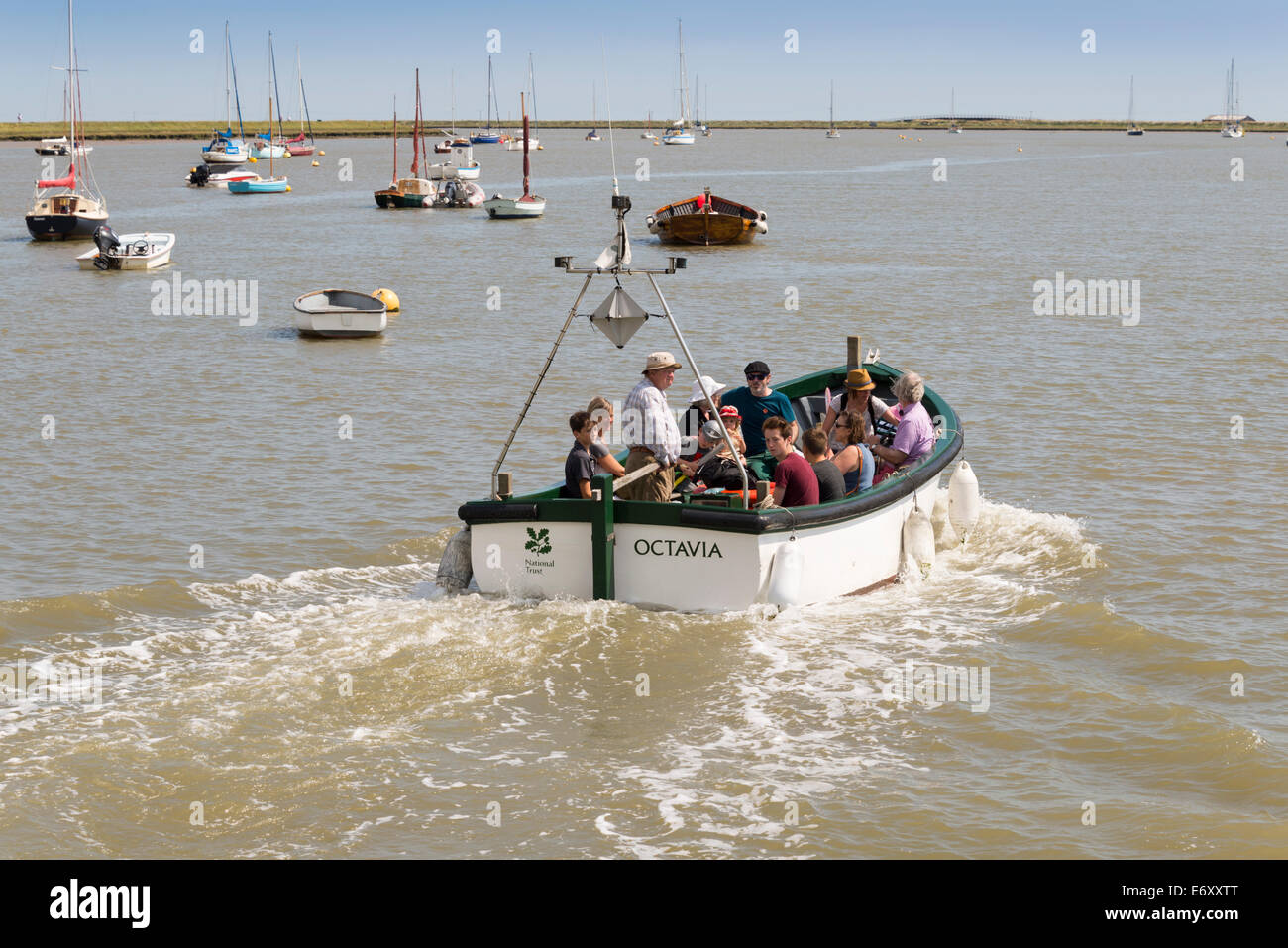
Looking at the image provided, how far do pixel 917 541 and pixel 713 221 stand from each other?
40.9 metres

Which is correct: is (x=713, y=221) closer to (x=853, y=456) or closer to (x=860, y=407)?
(x=860, y=407)

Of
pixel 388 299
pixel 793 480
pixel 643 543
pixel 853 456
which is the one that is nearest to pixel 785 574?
pixel 793 480

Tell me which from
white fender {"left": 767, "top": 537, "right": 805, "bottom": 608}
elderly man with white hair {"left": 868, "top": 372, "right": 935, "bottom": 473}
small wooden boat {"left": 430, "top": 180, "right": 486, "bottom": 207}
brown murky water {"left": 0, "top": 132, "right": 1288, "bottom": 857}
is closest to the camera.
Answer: brown murky water {"left": 0, "top": 132, "right": 1288, "bottom": 857}

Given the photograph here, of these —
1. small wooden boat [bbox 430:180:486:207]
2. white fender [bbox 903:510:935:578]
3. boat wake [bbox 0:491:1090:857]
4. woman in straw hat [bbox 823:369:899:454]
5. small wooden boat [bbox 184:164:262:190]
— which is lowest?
boat wake [bbox 0:491:1090:857]

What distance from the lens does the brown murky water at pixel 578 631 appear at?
8750 millimetres

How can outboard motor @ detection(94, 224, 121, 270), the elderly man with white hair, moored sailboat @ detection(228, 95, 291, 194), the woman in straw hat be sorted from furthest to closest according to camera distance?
moored sailboat @ detection(228, 95, 291, 194) < outboard motor @ detection(94, 224, 121, 270) < the elderly man with white hair < the woman in straw hat

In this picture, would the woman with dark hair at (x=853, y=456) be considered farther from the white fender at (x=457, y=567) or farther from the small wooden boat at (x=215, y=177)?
the small wooden boat at (x=215, y=177)

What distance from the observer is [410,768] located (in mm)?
9305

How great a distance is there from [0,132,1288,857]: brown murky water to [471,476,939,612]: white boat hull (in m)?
0.20

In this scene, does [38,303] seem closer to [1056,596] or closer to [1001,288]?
[1001,288]

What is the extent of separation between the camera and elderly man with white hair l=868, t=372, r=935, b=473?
44.9 feet

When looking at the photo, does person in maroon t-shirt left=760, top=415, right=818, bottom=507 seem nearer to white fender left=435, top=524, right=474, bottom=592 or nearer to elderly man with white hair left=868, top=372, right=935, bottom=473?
elderly man with white hair left=868, top=372, right=935, bottom=473

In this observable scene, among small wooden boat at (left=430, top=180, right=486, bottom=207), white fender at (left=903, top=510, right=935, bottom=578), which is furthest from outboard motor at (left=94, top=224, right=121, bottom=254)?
white fender at (left=903, top=510, right=935, bottom=578)
